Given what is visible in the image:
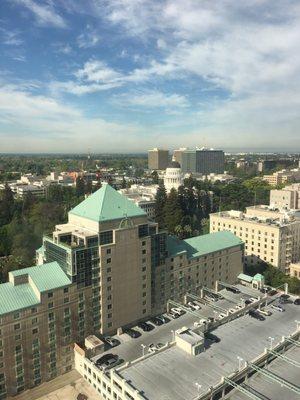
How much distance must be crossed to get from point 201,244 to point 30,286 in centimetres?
3952

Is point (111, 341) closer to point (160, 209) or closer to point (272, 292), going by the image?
point (272, 292)

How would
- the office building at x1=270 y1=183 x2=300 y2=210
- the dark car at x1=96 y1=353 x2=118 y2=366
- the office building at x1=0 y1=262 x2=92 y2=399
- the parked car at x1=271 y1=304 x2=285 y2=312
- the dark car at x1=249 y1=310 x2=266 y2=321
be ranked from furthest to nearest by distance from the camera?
the office building at x1=270 y1=183 x2=300 y2=210
the parked car at x1=271 y1=304 x2=285 y2=312
the dark car at x1=249 y1=310 x2=266 y2=321
the dark car at x1=96 y1=353 x2=118 y2=366
the office building at x1=0 y1=262 x2=92 y2=399

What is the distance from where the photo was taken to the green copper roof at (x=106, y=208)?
61438mm

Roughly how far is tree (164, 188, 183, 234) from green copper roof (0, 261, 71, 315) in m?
65.4

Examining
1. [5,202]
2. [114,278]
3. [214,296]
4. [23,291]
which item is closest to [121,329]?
[114,278]

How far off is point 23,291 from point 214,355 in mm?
30646

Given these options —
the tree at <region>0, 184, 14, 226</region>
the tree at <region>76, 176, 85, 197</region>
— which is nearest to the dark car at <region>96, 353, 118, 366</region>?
the tree at <region>0, 184, 14, 226</region>

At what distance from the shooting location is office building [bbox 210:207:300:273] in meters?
98.0

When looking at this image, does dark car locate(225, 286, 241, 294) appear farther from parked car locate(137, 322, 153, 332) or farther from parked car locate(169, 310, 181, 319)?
parked car locate(137, 322, 153, 332)

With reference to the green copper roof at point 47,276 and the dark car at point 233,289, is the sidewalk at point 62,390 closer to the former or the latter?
the green copper roof at point 47,276

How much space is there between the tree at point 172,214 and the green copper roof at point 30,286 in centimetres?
6538

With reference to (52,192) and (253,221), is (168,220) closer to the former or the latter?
(253,221)

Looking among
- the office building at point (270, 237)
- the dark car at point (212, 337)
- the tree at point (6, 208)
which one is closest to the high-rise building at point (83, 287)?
the dark car at point (212, 337)

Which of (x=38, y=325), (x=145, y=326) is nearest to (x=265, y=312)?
(x=145, y=326)
